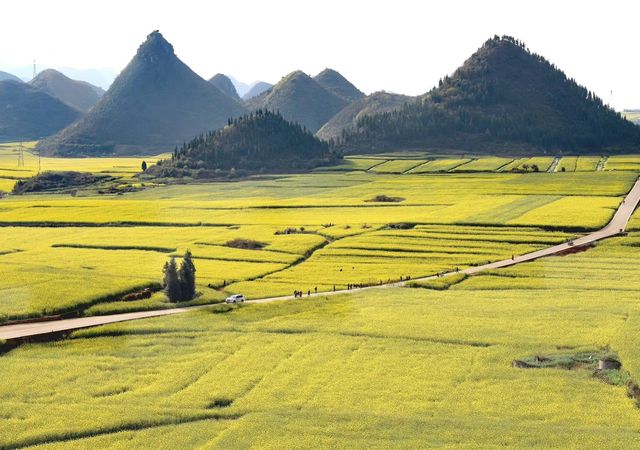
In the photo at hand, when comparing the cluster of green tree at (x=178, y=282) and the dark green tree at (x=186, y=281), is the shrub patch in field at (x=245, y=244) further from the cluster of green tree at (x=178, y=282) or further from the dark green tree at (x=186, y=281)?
the cluster of green tree at (x=178, y=282)

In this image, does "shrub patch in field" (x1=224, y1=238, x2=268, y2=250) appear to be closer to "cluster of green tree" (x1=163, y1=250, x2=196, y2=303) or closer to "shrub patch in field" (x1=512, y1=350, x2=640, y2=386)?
"cluster of green tree" (x1=163, y1=250, x2=196, y2=303)

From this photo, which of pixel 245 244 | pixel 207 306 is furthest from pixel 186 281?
pixel 245 244

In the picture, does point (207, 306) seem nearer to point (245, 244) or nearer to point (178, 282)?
point (178, 282)

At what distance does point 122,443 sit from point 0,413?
7.90 meters

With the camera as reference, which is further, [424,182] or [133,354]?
[424,182]

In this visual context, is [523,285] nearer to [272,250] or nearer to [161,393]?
[272,250]

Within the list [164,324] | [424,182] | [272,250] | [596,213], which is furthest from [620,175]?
[164,324]

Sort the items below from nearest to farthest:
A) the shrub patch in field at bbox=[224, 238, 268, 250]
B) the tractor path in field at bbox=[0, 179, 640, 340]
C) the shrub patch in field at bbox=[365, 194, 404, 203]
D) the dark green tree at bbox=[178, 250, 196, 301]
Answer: the tractor path in field at bbox=[0, 179, 640, 340]
the dark green tree at bbox=[178, 250, 196, 301]
the shrub patch in field at bbox=[224, 238, 268, 250]
the shrub patch in field at bbox=[365, 194, 404, 203]

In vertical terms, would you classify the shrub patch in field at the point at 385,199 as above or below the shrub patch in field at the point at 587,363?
above

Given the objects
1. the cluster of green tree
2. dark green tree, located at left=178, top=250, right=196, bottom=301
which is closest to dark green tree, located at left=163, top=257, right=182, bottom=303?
the cluster of green tree

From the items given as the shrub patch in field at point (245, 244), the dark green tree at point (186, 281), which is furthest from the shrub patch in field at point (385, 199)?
the dark green tree at point (186, 281)

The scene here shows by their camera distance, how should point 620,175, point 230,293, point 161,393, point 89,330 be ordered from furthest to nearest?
point 620,175 → point 230,293 → point 89,330 → point 161,393

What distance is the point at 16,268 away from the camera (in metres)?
79.2

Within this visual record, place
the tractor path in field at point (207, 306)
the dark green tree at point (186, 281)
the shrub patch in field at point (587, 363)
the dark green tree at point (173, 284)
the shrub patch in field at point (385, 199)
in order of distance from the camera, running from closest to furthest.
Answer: the shrub patch in field at point (587, 363) → the tractor path in field at point (207, 306) → the dark green tree at point (173, 284) → the dark green tree at point (186, 281) → the shrub patch in field at point (385, 199)
